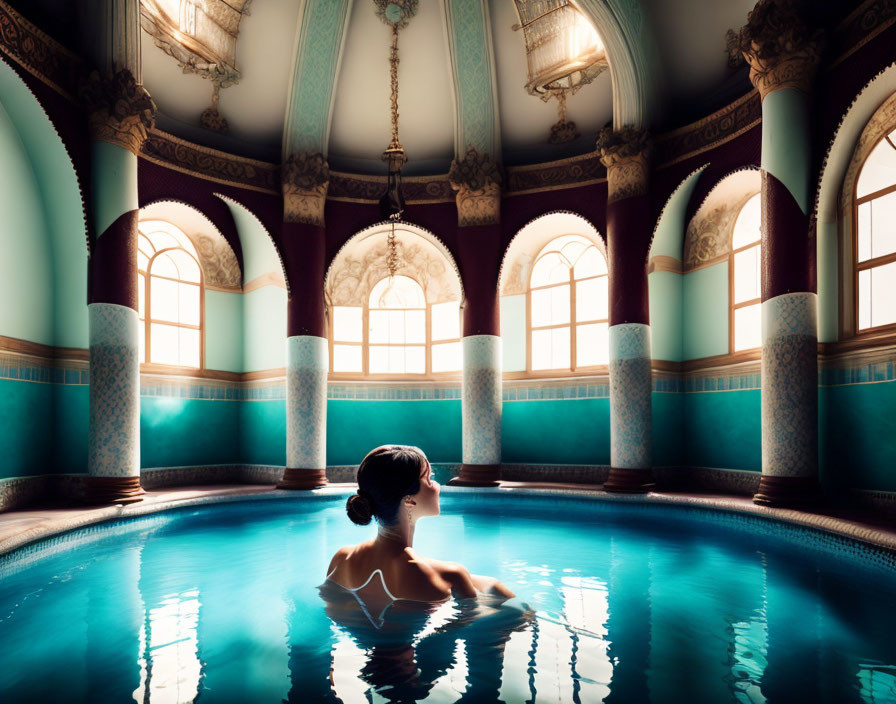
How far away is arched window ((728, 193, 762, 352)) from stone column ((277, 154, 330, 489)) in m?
6.53

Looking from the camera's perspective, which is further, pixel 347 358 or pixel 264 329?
pixel 347 358

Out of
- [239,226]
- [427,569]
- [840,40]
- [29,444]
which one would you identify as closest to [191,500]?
[29,444]

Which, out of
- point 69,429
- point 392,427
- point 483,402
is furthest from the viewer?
point 392,427

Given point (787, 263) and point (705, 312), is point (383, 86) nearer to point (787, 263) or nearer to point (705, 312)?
point (705, 312)

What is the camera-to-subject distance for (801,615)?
3695mm

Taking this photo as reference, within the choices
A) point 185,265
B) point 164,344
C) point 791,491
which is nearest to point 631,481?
point 791,491

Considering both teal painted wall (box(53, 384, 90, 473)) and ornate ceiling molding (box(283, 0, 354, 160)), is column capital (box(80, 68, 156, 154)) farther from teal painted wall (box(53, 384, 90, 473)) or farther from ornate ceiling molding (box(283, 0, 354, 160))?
teal painted wall (box(53, 384, 90, 473))

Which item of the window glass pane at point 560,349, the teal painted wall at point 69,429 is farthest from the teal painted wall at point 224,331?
the window glass pane at point 560,349

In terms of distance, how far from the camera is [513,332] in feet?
36.7

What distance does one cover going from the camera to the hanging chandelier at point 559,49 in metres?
9.69

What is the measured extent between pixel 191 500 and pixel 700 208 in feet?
28.1

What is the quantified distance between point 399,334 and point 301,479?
3.53 metres

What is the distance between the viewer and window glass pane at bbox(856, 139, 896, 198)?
662 cm

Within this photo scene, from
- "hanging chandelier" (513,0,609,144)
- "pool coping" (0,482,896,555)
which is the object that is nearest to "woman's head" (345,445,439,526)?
"pool coping" (0,482,896,555)
